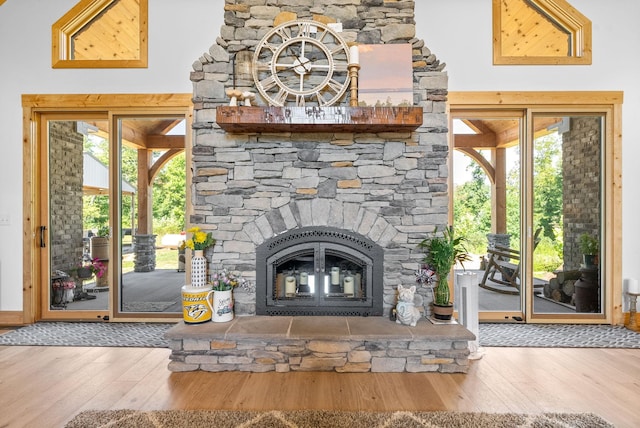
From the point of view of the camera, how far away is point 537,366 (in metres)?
2.59

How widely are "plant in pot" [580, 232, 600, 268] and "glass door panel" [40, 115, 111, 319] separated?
502 centimetres

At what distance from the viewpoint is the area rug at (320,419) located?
1.85 metres

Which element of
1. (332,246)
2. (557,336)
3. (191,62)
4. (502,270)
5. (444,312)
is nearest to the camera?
(444,312)

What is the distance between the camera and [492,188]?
3.65 meters

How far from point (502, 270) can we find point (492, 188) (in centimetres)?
91

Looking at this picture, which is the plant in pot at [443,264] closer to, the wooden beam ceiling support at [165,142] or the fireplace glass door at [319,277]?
the fireplace glass door at [319,277]

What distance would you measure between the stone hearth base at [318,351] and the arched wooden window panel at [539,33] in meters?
2.87

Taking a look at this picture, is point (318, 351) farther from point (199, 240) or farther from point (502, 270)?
point (502, 270)

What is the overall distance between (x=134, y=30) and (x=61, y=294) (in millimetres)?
2909

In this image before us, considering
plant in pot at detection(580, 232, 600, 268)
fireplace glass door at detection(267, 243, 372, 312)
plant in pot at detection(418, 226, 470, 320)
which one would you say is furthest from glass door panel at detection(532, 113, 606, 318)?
fireplace glass door at detection(267, 243, 372, 312)

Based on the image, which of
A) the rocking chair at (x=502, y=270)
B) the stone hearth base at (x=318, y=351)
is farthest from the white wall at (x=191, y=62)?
the stone hearth base at (x=318, y=351)

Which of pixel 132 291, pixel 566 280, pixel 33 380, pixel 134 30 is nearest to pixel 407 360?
pixel 566 280

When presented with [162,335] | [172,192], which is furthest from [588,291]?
[172,192]

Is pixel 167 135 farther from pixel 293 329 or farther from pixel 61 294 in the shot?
pixel 293 329
